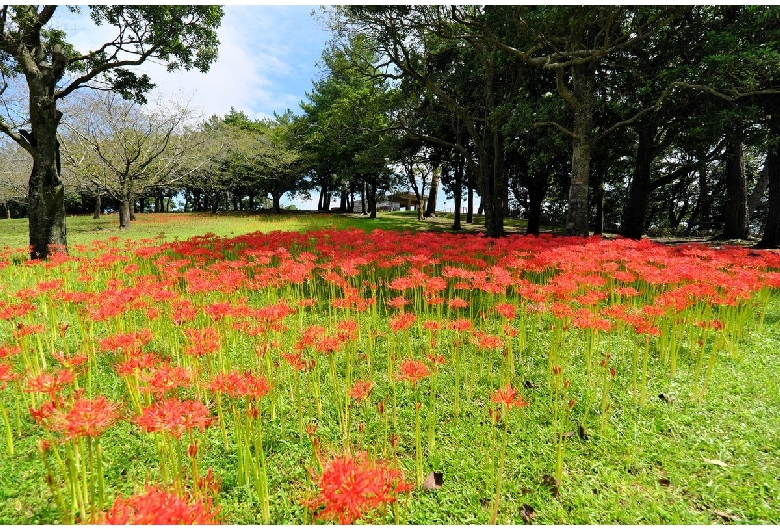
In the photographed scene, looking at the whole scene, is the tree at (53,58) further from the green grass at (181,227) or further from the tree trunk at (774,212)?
the tree trunk at (774,212)

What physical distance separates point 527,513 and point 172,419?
225cm

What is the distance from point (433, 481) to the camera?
2713 mm

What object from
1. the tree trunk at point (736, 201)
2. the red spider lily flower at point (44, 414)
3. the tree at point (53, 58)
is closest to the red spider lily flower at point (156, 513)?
the red spider lily flower at point (44, 414)

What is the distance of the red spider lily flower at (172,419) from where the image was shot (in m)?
1.84

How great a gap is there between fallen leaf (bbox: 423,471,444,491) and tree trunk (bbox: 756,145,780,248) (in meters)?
19.1

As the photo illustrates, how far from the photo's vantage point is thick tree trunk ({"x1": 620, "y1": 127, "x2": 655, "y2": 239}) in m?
16.6

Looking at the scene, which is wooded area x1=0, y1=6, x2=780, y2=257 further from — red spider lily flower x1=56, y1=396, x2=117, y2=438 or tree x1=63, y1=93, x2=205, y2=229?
red spider lily flower x1=56, y1=396, x2=117, y2=438

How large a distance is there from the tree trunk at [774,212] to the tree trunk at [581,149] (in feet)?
25.9

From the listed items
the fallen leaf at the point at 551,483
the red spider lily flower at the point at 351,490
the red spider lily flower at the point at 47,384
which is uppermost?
the red spider lily flower at the point at 47,384

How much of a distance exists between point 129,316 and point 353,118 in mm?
18932

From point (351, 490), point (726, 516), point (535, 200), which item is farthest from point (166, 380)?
point (535, 200)

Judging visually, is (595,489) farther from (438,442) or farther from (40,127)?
(40,127)

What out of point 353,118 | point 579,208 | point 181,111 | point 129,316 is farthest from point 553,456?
point 181,111

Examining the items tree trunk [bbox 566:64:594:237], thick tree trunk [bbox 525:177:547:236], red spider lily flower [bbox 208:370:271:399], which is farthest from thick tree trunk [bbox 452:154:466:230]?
red spider lily flower [bbox 208:370:271:399]
